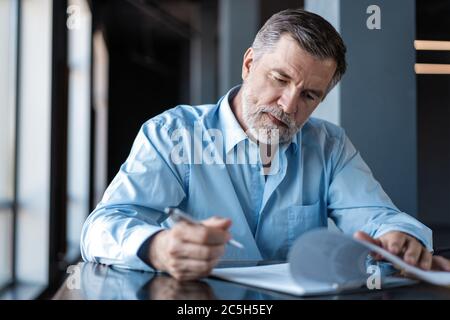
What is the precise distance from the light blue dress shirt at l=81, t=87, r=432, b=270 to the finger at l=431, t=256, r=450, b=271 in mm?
107

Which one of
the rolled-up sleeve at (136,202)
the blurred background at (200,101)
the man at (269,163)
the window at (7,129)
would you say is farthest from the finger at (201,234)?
the window at (7,129)

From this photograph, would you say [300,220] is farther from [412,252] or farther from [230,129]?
[412,252]

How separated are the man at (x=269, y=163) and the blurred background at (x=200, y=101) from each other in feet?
0.90

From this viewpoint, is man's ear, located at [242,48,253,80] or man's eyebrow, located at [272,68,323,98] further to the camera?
man's ear, located at [242,48,253,80]

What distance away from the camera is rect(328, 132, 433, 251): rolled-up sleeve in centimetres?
122

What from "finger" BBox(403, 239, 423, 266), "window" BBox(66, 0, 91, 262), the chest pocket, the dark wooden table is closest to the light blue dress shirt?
the chest pocket

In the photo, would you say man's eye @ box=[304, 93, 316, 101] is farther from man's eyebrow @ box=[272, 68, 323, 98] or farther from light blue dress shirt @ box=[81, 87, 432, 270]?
light blue dress shirt @ box=[81, 87, 432, 270]

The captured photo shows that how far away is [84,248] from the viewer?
101 centimetres

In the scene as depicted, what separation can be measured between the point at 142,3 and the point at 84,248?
12.0 feet

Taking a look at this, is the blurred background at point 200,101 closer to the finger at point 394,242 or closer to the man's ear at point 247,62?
the man's ear at point 247,62

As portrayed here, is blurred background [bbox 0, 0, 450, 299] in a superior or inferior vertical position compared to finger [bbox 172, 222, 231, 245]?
superior
